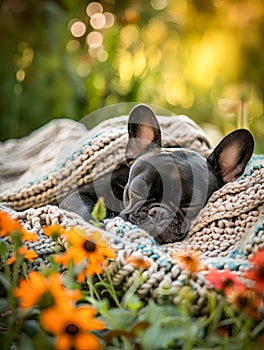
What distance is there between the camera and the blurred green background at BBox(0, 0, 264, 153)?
342cm

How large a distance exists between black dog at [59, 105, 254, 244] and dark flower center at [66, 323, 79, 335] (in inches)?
26.8

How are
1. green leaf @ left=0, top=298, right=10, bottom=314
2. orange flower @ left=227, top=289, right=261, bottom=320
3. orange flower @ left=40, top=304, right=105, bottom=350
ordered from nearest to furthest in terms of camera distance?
orange flower @ left=40, top=304, right=105, bottom=350 < orange flower @ left=227, top=289, right=261, bottom=320 < green leaf @ left=0, top=298, right=10, bottom=314

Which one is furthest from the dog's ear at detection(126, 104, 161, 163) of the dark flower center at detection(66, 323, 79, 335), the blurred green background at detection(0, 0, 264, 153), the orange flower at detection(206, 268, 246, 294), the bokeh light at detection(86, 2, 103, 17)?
the bokeh light at detection(86, 2, 103, 17)

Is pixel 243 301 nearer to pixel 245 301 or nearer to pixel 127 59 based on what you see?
pixel 245 301

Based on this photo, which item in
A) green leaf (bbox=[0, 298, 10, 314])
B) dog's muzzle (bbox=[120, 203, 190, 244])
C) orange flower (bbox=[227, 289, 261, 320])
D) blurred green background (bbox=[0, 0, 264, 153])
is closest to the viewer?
orange flower (bbox=[227, 289, 261, 320])

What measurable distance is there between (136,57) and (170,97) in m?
0.37

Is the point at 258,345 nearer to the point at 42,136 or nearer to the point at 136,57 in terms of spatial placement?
the point at 42,136

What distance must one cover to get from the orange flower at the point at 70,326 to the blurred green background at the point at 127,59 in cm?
210

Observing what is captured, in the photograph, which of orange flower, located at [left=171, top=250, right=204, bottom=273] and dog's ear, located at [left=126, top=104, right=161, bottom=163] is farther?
dog's ear, located at [left=126, top=104, right=161, bottom=163]

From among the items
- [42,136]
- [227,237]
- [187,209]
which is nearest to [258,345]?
[227,237]

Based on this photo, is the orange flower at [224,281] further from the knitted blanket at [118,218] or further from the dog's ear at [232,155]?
the dog's ear at [232,155]

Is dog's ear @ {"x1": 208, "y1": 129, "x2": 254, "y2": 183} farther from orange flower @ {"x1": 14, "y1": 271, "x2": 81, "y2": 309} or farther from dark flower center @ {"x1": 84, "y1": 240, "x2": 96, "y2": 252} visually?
orange flower @ {"x1": 14, "y1": 271, "x2": 81, "y2": 309}

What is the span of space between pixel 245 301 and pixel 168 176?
0.71m

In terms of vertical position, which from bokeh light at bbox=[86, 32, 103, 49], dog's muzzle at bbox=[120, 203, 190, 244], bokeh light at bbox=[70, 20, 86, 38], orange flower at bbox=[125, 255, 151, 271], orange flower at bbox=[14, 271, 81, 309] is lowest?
dog's muzzle at bbox=[120, 203, 190, 244]
